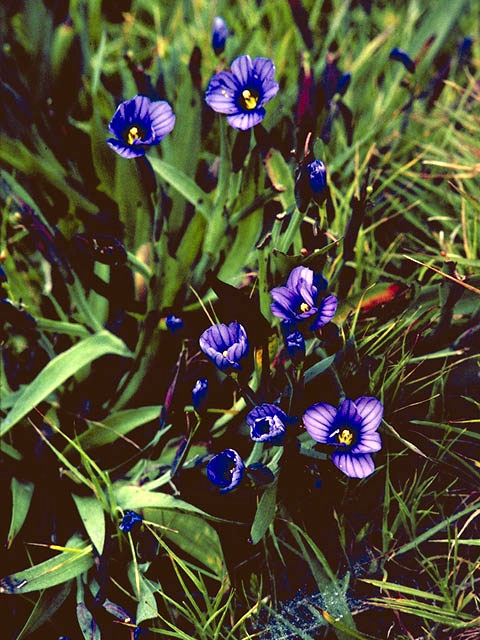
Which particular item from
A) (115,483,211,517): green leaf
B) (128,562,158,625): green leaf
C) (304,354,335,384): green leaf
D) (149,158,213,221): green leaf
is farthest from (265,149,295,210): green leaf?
(128,562,158,625): green leaf

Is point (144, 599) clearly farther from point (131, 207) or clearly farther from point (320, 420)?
point (131, 207)

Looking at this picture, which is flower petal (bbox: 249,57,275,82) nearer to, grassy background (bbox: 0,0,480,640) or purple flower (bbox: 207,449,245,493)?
grassy background (bbox: 0,0,480,640)

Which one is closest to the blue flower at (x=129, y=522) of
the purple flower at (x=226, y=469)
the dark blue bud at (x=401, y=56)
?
the purple flower at (x=226, y=469)

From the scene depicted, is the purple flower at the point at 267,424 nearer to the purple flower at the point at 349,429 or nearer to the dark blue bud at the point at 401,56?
the purple flower at the point at 349,429

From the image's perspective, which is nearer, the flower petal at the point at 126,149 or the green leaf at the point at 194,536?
the flower petal at the point at 126,149

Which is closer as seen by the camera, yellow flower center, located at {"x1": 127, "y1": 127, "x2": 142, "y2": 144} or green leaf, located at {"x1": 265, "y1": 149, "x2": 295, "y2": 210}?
yellow flower center, located at {"x1": 127, "y1": 127, "x2": 142, "y2": 144}
